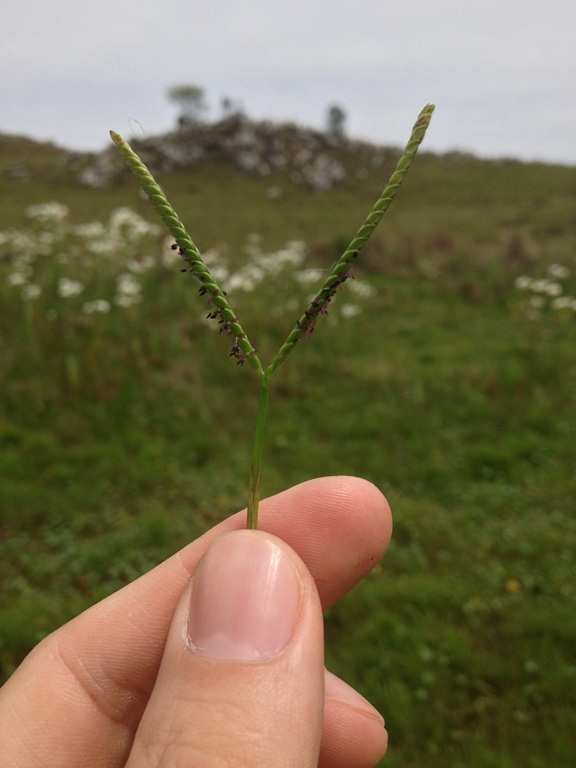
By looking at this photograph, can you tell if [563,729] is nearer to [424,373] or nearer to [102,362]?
[424,373]

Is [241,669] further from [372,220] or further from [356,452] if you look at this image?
[356,452]

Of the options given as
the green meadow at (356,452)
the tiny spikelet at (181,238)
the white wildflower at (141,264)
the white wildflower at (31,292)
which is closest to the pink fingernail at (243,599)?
the tiny spikelet at (181,238)

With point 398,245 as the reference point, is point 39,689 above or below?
above

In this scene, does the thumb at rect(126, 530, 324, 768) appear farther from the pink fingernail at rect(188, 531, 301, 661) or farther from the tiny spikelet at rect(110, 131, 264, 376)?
the tiny spikelet at rect(110, 131, 264, 376)

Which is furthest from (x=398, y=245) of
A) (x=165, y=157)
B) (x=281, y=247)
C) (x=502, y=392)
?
(x=165, y=157)

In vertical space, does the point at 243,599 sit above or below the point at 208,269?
below

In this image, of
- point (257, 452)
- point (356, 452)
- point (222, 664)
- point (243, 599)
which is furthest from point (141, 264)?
point (222, 664)
